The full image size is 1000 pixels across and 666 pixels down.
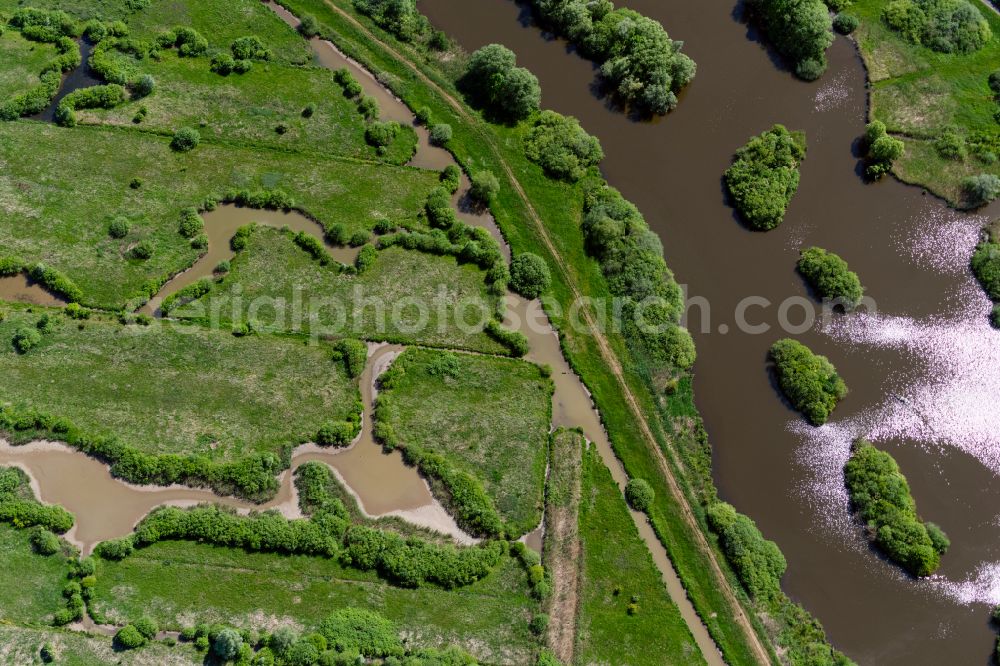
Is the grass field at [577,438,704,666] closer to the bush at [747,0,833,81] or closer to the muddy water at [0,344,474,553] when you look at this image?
the muddy water at [0,344,474,553]

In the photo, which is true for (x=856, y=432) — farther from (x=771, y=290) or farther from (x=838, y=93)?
(x=838, y=93)

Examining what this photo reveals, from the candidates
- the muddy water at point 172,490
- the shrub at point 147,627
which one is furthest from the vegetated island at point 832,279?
the shrub at point 147,627

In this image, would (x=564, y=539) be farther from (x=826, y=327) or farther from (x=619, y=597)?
(x=826, y=327)

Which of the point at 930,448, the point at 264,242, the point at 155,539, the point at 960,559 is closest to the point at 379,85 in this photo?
the point at 264,242

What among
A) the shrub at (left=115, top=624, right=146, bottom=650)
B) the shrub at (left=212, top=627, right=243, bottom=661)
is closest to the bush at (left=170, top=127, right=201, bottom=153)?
the shrub at (left=115, top=624, right=146, bottom=650)

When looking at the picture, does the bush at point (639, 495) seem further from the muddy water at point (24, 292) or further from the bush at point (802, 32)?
the muddy water at point (24, 292)

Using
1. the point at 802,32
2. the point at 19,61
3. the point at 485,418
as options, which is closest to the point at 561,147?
the point at 485,418

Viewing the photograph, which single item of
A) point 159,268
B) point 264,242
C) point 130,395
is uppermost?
point 264,242
